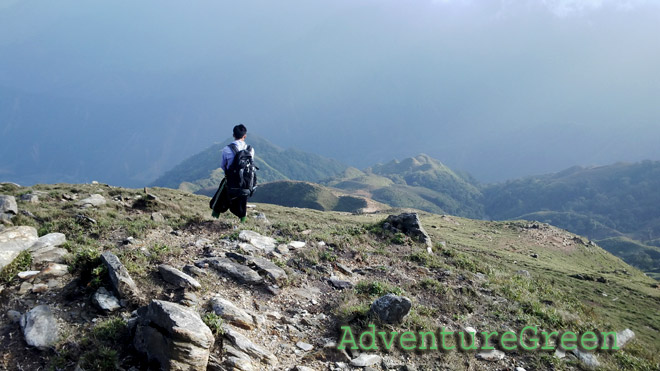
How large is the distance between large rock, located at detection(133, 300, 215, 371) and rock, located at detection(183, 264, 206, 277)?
9.96 feet

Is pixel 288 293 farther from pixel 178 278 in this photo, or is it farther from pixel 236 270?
pixel 178 278

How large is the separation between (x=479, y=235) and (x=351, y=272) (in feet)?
244

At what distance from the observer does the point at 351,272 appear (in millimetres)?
14078

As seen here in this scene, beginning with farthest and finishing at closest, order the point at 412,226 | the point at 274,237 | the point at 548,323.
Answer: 1. the point at 412,226
2. the point at 274,237
3. the point at 548,323

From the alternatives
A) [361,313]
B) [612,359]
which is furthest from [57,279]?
[612,359]

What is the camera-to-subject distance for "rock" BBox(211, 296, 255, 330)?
854cm

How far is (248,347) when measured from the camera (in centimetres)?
771

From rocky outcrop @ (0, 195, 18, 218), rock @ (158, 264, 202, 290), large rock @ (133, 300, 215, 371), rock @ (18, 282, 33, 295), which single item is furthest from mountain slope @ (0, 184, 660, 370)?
rocky outcrop @ (0, 195, 18, 218)

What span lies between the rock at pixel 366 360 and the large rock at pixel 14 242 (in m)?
8.92

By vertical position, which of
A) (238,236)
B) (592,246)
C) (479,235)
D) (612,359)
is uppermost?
(238,236)

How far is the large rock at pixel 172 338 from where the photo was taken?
6.53 m

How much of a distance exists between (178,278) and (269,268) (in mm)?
3225

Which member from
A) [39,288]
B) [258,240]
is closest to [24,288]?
[39,288]

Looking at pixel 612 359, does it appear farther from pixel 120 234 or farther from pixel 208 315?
pixel 120 234
